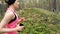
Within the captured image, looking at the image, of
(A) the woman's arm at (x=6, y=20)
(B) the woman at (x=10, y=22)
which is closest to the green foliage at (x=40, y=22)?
(B) the woman at (x=10, y=22)

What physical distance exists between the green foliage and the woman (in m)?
4.63

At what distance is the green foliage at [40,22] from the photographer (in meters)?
9.18

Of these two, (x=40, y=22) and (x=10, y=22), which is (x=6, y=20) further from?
(x=40, y=22)

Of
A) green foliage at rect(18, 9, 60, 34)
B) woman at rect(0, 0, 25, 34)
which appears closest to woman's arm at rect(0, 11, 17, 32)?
woman at rect(0, 0, 25, 34)

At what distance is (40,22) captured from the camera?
10.6 meters

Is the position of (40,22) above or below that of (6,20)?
below

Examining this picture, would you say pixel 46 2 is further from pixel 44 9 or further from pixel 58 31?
pixel 58 31

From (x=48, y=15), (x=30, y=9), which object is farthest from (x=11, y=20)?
(x=30, y=9)

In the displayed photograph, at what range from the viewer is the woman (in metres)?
3.93

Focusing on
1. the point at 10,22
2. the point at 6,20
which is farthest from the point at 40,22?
the point at 6,20

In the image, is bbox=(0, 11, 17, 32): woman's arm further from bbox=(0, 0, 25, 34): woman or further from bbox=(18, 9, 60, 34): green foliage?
bbox=(18, 9, 60, 34): green foliage

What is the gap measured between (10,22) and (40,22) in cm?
638

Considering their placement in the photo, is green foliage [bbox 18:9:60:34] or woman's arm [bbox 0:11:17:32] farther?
green foliage [bbox 18:9:60:34]

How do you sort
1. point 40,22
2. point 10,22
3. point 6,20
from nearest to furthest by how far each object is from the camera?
1. point 6,20
2. point 10,22
3. point 40,22
